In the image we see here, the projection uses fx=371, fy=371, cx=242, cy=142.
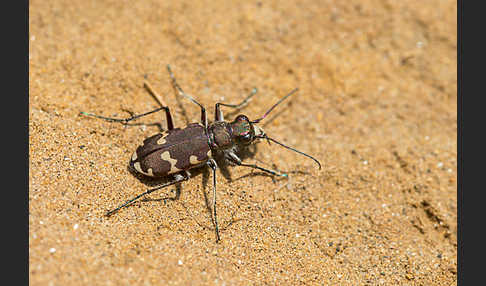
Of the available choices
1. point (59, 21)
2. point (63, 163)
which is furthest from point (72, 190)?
point (59, 21)

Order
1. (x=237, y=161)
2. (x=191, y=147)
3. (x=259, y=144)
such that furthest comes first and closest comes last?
1. (x=259, y=144)
2. (x=237, y=161)
3. (x=191, y=147)

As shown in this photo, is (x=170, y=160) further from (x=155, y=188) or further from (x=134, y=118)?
(x=134, y=118)

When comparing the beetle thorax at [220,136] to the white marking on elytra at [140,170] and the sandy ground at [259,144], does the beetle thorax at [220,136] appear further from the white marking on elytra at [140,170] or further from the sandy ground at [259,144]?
the white marking on elytra at [140,170]

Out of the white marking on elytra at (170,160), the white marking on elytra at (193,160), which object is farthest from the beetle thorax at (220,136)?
the white marking on elytra at (170,160)

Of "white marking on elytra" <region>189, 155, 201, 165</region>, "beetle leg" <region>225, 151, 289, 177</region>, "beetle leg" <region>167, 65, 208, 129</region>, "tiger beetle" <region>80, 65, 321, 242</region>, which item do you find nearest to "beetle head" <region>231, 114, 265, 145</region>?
"tiger beetle" <region>80, 65, 321, 242</region>

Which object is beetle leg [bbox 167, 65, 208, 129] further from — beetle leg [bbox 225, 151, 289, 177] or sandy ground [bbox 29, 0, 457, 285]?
beetle leg [bbox 225, 151, 289, 177]

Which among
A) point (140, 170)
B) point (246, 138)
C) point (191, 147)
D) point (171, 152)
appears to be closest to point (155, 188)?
point (140, 170)

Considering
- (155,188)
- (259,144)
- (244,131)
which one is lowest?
(259,144)

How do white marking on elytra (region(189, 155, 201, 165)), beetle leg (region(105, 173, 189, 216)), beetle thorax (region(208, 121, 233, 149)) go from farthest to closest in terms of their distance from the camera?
beetle thorax (region(208, 121, 233, 149)) → white marking on elytra (region(189, 155, 201, 165)) → beetle leg (region(105, 173, 189, 216))

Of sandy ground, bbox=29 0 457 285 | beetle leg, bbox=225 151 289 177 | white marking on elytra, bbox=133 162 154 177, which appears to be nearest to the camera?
sandy ground, bbox=29 0 457 285
